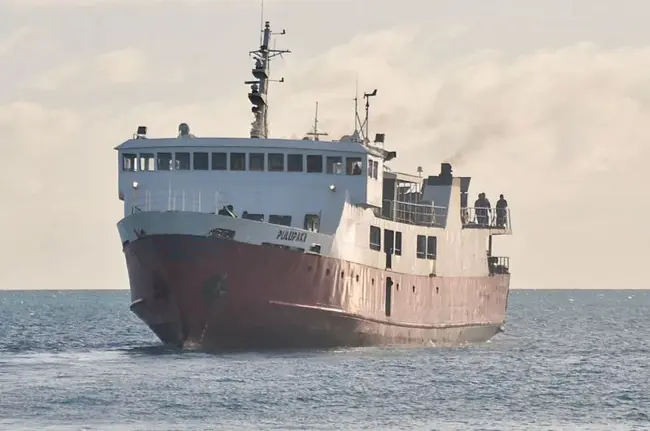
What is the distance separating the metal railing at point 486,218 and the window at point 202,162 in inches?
805

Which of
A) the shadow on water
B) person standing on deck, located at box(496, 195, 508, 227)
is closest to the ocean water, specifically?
the shadow on water

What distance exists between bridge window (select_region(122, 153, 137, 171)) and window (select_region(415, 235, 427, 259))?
13825 mm

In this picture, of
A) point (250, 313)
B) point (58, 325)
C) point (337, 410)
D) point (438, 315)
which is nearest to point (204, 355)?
point (250, 313)

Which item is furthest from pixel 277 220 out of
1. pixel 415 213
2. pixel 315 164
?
pixel 415 213

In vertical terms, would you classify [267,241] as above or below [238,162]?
below

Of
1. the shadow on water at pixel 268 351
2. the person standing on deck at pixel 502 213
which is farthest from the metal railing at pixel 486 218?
the shadow on water at pixel 268 351

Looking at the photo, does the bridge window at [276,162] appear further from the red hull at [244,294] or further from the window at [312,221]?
the red hull at [244,294]

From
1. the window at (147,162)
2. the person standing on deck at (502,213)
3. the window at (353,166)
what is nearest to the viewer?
the window at (353,166)

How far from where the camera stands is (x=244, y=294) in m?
51.6

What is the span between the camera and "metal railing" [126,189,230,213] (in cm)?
5550

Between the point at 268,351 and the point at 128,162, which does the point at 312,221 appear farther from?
the point at 128,162

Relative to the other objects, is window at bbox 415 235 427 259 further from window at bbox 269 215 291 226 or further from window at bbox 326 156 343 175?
window at bbox 269 215 291 226

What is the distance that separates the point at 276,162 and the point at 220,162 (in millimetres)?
2055

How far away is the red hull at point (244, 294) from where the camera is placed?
5141cm
